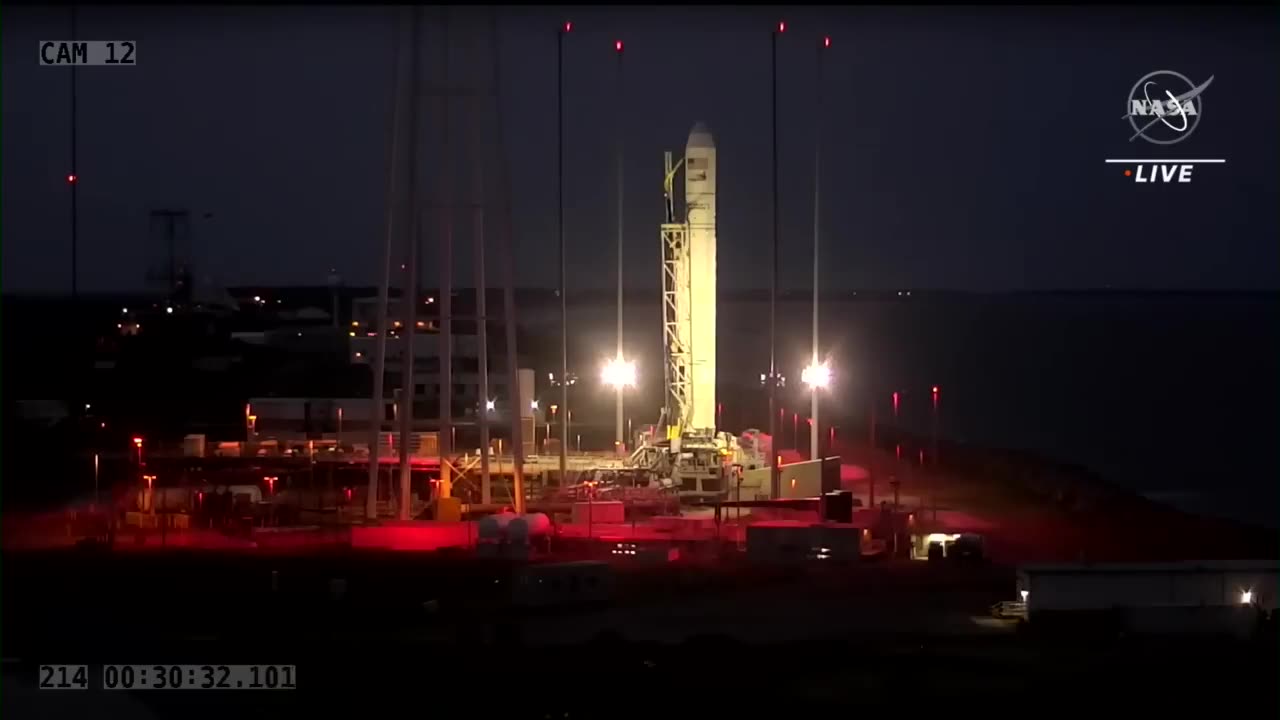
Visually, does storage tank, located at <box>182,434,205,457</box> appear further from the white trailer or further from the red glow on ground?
the white trailer

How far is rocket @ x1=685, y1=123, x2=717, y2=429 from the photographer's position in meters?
17.7

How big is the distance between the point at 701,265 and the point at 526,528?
5.92m

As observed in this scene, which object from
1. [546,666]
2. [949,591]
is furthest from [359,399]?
[546,666]

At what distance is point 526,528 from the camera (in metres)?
12.9

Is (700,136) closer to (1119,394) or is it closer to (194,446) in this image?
(194,446)

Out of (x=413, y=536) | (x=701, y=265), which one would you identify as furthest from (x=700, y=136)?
(x=413, y=536)

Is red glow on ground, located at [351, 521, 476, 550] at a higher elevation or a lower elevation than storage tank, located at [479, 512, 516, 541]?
lower

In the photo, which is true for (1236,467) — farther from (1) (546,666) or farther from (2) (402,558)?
(1) (546,666)

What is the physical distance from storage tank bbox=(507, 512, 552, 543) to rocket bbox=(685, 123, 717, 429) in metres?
5.07

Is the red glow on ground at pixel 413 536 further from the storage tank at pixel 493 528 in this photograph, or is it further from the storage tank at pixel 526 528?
the storage tank at pixel 526 528

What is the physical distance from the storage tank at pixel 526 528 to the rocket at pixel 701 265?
5.07m

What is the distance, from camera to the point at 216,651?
939 cm

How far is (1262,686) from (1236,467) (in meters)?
23.9

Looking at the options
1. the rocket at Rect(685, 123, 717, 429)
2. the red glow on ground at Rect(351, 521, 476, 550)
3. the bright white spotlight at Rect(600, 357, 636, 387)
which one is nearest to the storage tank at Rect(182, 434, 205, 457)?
the bright white spotlight at Rect(600, 357, 636, 387)
